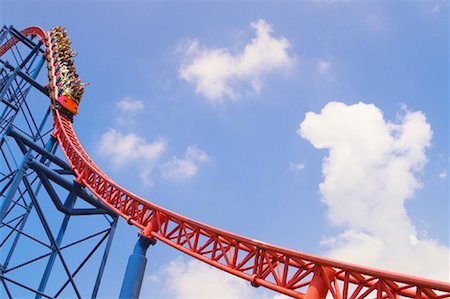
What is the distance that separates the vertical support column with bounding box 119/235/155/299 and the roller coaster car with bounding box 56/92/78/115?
8183mm

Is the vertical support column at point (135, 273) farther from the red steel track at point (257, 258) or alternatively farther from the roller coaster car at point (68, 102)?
the roller coaster car at point (68, 102)

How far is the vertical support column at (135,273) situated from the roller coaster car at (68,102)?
8.18m

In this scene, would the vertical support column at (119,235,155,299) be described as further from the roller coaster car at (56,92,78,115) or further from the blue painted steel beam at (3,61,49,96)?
the blue painted steel beam at (3,61,49,96)

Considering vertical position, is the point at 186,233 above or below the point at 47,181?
below

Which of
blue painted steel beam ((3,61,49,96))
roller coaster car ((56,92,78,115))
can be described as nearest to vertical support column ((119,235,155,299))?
roller coaster car ((56,92,78,115))

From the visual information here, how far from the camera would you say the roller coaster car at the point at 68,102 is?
15758 mm

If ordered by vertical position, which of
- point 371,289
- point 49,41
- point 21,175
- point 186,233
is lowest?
point 371,289

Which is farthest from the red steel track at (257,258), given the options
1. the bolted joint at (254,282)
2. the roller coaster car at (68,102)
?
the roller coaster car at (68,102)

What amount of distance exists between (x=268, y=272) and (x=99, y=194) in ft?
19.7

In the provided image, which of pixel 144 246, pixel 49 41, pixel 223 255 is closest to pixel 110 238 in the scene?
pixel 144 246

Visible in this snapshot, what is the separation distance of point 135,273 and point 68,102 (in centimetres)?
913

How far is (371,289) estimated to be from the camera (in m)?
6.59

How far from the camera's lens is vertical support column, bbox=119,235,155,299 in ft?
28.6

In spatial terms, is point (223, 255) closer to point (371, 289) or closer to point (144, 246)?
point (144, 246)
